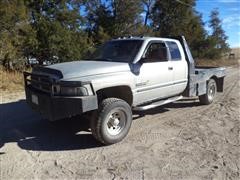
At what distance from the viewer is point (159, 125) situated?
646cm

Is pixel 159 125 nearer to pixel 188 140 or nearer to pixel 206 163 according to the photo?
pixel 188 140

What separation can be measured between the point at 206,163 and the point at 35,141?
306 cm

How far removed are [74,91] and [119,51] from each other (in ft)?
6.42

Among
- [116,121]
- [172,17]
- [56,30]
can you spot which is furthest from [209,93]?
[172,17]

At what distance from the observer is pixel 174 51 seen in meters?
7.17

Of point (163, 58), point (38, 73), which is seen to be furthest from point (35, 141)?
point (163, 58)

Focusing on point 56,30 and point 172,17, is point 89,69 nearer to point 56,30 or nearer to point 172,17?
point 56,30

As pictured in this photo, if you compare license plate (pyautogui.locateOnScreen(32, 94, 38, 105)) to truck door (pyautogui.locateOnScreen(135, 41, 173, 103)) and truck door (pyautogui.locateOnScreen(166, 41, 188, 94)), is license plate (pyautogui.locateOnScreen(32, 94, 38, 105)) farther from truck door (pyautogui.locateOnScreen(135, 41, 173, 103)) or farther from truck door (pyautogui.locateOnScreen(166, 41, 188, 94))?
truck door (pyautogui.locateOnScreen(166, 41, 188, 94))

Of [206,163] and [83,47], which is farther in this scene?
[83,47]

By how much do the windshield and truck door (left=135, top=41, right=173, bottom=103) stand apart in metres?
0.25

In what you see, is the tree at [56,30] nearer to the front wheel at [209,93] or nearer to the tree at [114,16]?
the tree at [114,16]

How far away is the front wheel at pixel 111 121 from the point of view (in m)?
5.07

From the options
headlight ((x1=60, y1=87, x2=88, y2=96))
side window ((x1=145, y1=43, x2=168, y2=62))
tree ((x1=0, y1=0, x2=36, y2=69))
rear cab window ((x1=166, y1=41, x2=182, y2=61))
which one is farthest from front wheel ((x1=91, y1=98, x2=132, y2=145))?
tree ((x1=0, y1=0, x2=36, y2=69))

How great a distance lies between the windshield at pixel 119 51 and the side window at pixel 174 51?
1.03 metres
